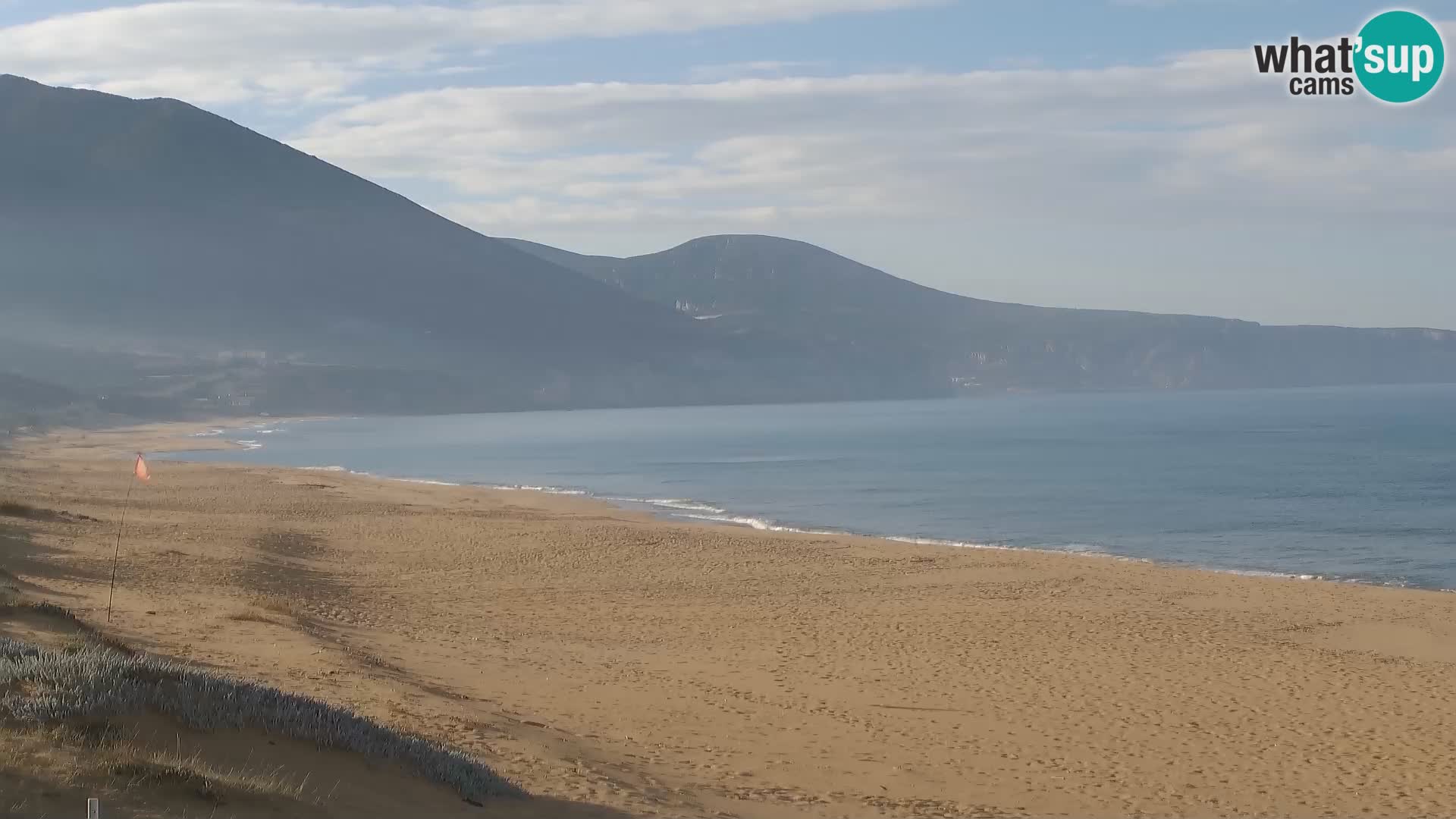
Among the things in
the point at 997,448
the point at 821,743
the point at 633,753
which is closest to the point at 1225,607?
the point at 821,743

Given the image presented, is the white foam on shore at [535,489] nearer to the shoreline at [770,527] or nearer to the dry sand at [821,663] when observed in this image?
the shoreline at [770,527]

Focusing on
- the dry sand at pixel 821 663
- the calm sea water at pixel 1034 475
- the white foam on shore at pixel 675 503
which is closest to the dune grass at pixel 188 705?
the dry sand at pixel 821 663

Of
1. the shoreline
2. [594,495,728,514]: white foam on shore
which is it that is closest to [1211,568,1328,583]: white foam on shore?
the shoreline

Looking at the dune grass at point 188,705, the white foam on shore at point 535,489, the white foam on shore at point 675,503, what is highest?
the dune grass at point 188,705

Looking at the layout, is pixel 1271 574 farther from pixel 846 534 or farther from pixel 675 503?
pixel 675 503

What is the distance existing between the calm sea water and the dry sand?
744 cm

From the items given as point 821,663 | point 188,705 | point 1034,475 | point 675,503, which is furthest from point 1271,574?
point 1034,475

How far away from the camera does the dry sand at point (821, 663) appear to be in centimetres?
992

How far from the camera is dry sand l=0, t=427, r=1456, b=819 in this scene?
Result: 32.6 feet

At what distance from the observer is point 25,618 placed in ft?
34.6

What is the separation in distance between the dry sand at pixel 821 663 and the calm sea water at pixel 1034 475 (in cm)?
744

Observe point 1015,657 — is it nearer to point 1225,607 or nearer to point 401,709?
point 1225,607

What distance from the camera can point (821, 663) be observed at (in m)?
14.8

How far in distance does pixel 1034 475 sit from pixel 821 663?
44328 mm
